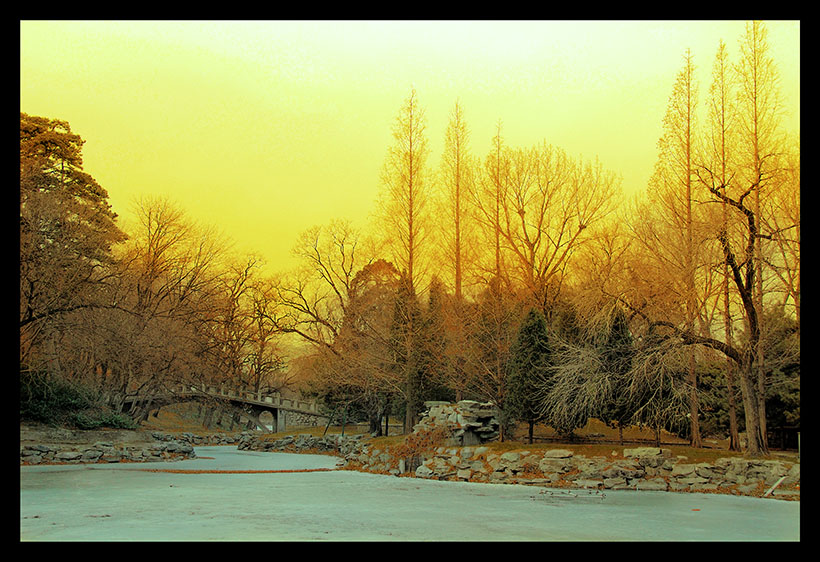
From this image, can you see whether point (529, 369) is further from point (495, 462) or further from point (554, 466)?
point (554, 466)

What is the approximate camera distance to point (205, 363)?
3819 centimetres

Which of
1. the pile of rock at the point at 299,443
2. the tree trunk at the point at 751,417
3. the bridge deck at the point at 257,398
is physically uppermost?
the tree trunk at the point at 751,417

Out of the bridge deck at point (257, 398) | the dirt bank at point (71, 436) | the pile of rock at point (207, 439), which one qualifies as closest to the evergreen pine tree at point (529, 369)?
the dirt bank at point (71, 436)

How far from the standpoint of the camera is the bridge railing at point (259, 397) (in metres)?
39.4

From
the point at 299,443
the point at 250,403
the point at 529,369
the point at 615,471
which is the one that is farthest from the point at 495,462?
the point at 250,403

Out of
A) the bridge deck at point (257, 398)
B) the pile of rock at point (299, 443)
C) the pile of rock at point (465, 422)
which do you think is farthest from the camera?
the bridge deck at point (257, 398)

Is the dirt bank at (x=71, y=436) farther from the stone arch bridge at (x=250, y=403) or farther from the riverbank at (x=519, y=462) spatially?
the stone arch bridge at (x=250, y=403)

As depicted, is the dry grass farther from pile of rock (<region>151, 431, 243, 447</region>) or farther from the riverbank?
pile of rock (<region>151, 431, 243, 447</region>)

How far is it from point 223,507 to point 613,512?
5.89m

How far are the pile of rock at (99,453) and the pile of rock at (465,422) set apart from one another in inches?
386

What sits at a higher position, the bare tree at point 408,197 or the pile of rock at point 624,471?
the bare tree at point 408,197

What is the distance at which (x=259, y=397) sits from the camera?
42344 mm

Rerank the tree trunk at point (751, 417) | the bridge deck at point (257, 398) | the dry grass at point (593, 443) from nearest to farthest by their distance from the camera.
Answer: the tree trunk at point (751, 417) < the dry grass at point (593, 443) < the bridge deck at point (257, 398)
